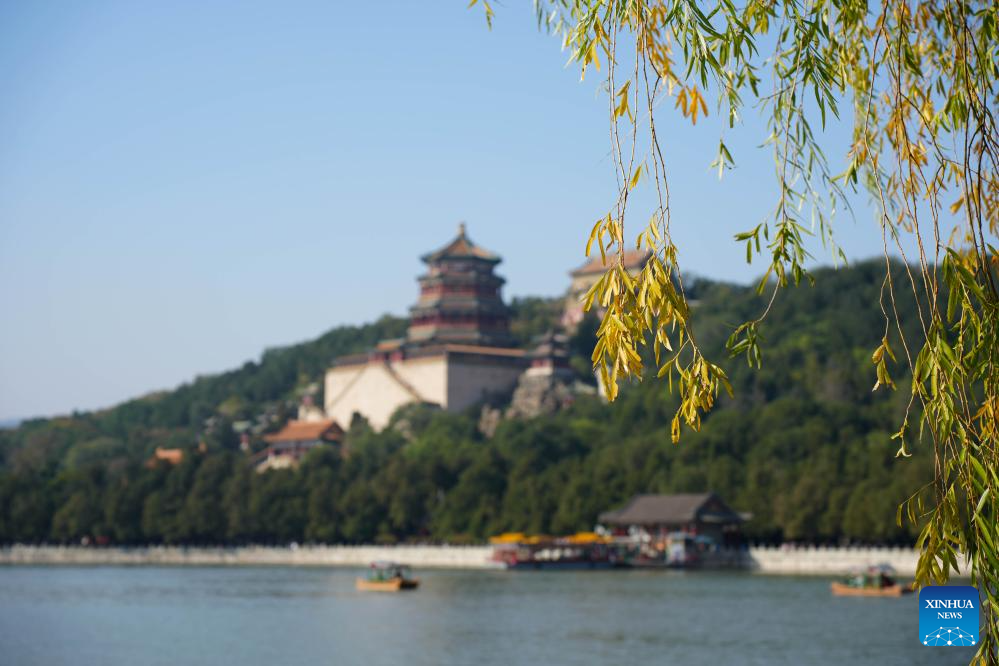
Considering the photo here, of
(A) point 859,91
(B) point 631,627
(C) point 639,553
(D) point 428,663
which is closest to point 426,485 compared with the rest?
(C) point 639,553

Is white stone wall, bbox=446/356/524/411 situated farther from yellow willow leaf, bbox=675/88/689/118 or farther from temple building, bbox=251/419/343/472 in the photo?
yellow willow leaf, bbox=675/88/689/118

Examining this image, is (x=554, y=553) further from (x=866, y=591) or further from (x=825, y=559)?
(x=866, y=591)

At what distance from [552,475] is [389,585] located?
55.4 ft

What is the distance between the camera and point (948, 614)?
690cm

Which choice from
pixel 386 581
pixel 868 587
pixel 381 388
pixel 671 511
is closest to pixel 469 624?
pixel 386 581

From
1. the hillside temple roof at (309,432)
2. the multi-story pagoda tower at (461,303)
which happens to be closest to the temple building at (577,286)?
the multi-story pagoda tower at (461,303)

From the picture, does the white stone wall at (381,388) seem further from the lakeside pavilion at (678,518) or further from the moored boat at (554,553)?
the lakeside pavilion at (678,518)

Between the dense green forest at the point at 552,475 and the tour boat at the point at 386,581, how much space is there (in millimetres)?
9168

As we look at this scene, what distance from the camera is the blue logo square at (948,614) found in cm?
680

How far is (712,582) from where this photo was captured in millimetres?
43781

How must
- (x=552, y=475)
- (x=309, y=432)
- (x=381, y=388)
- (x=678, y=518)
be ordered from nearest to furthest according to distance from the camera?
(x=678, y=518)
(x=552, y=475)
(x=309, y=432)
(x=381, y=388)

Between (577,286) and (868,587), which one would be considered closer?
(868,587)

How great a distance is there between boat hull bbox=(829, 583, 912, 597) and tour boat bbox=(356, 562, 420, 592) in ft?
36.6

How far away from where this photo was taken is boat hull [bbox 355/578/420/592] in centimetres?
4103
